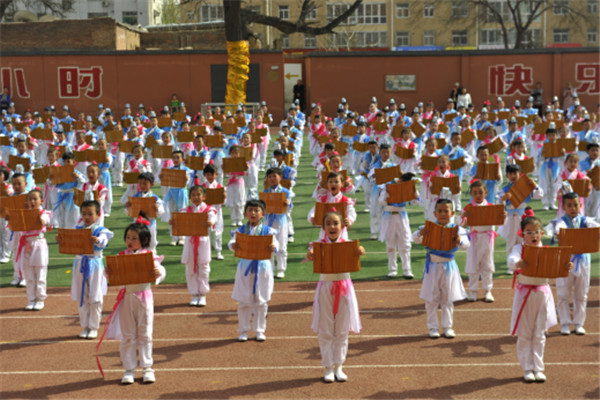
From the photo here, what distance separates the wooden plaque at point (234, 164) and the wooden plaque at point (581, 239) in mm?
7428

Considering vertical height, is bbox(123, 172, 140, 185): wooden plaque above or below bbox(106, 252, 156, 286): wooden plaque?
above

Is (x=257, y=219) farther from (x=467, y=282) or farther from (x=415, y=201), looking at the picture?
(x=467, y=282)

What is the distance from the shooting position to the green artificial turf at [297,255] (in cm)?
1275

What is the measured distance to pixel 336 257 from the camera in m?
8.04

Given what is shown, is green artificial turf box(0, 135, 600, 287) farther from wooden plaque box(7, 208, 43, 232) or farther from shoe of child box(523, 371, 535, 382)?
shoe of child box(523, 371, 535, 382)

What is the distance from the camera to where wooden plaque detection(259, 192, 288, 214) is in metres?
11.9

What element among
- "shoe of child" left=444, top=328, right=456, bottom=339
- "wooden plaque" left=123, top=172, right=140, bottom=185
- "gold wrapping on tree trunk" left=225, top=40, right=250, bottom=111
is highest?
"gold wrapping on tree trunk" left=225, top=40, right=250, bottom=111

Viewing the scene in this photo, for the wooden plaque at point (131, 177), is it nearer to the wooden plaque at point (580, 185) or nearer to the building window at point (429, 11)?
the wooden plaque at point (580, 185)

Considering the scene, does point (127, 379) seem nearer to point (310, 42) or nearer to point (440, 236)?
point (440, 236)

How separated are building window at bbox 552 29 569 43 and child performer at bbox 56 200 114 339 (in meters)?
66.8

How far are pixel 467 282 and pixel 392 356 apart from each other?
3.69 meters

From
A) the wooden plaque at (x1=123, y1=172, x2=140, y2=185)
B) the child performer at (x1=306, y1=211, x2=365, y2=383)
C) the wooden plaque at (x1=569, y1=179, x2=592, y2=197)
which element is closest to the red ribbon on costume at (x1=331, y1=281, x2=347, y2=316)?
the child performer at (x1=306, y1=211, x2=365, y2=383)

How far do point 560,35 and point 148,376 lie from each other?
225ft

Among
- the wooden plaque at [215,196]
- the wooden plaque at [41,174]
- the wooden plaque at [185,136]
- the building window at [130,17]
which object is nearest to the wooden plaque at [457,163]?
the wooden plaque at [215,196]
